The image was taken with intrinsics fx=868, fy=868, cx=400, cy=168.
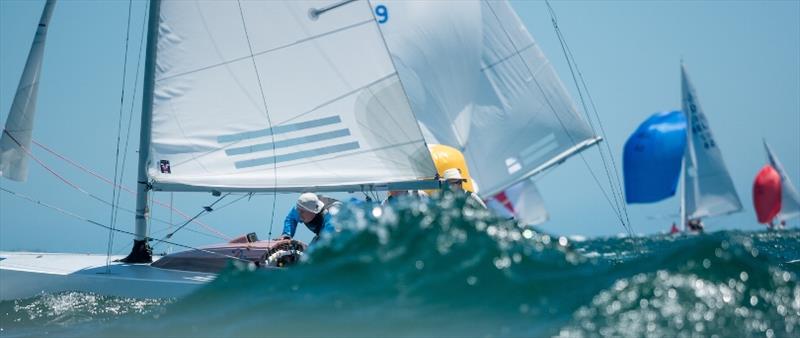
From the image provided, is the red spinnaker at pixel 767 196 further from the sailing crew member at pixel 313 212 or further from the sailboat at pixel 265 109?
the sailing crew member at pixel 313 212

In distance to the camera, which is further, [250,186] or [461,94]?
[461,94]

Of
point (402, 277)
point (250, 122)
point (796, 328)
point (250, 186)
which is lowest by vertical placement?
point (796, 328)

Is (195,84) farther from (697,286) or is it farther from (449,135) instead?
(449,135)

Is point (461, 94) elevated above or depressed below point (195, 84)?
above

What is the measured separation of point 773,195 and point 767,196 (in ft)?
1.08

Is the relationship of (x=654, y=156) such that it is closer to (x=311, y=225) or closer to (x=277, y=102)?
(x=277, y=102)

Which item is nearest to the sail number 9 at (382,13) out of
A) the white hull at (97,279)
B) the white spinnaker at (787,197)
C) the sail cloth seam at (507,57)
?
the sail cloth seam at (507,57)

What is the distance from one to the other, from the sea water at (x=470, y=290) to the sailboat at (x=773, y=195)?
45762mm

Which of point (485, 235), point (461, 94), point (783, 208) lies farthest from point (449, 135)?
point (783, 208)

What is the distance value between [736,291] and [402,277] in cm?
202

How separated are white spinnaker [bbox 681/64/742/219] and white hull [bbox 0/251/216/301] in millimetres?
34524

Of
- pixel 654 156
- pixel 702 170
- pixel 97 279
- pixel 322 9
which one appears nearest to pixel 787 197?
pixel 702 170

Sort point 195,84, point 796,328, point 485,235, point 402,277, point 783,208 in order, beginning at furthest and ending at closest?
point 783,208
point 195,84
point 485,235
point 402,277
point 796,328

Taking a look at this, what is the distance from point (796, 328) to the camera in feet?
16.2
